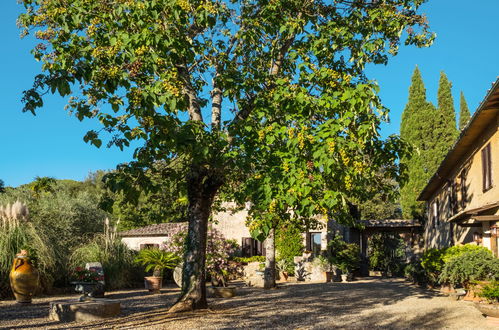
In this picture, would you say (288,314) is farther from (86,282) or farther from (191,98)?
(191,98)

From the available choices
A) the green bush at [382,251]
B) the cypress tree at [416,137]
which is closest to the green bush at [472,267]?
the cypress tree at [416,137]

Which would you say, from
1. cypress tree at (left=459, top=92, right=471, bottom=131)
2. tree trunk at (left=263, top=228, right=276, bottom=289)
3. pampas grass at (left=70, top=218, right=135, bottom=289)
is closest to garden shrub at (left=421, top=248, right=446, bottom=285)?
tree trunk at (left=263, top=228, right=276, bottom=289)

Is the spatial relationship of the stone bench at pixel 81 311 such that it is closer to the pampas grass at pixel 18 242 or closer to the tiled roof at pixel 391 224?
the pampas grass at pixel 18 242

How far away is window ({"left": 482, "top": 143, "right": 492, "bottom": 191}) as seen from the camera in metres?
13.2

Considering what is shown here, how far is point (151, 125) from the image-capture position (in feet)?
26.1

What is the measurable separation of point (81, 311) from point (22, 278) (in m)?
3.63

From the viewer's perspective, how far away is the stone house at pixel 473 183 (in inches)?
468

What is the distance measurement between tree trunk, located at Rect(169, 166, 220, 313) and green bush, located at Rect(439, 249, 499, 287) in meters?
6.24

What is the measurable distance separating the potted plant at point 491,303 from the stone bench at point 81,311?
7.37 m

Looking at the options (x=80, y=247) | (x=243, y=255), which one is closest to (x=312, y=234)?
(x=243, y=255)

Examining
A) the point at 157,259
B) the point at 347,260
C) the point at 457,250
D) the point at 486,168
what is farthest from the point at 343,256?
the point at 486,168

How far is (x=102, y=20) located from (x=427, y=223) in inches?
902

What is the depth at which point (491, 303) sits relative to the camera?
942cm

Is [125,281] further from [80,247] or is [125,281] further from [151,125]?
[151,125]
